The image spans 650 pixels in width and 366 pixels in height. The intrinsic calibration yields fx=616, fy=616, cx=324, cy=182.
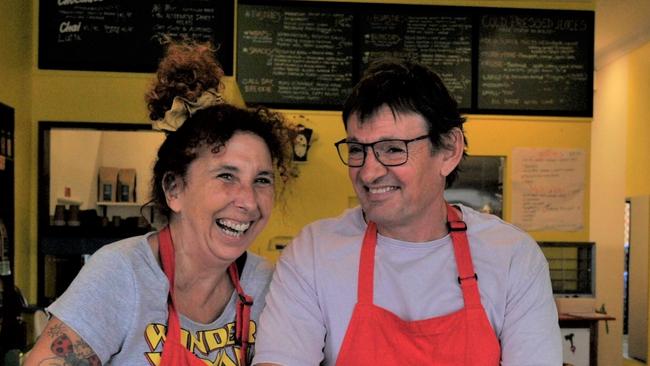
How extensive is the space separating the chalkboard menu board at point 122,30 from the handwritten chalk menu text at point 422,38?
3.28 ft

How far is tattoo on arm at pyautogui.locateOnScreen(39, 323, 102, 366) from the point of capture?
1.24 metres

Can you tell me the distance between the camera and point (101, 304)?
1313mm

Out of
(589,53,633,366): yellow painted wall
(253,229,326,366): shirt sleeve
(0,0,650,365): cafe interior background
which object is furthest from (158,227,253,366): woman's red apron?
(589,53,633,366): yellow painted wall

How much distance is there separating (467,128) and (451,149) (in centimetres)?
277

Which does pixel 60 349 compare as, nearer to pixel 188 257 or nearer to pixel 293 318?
pixel 188 257

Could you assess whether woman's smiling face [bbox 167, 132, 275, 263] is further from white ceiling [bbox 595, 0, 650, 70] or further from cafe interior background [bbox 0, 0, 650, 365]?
white ceiling [bbox 595, 0, 650, 70]

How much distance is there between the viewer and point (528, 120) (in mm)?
4113

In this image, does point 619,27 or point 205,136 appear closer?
point 205,136

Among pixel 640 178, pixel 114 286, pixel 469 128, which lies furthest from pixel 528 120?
pixel 114 286

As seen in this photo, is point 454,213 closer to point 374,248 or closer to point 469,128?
point 374,248

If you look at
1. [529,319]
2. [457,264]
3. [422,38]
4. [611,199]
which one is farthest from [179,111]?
[611,199]

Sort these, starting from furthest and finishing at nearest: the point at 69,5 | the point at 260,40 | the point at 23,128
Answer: the point at 260,40
the point at 69,5
the point at 23,128

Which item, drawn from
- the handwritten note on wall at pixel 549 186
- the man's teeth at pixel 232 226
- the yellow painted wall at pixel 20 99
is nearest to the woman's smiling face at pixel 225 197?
the man's teeth at pixel 232 226

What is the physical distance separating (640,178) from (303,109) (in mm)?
3825
